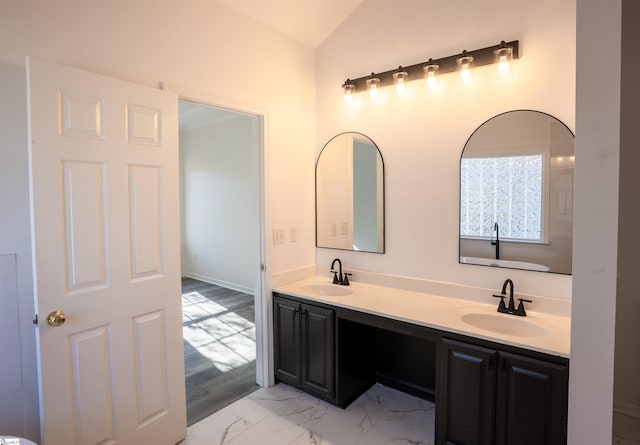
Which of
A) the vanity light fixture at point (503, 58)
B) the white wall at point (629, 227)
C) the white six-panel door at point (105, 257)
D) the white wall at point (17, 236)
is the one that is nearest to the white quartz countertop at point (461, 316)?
the white wall at point (629, 227)

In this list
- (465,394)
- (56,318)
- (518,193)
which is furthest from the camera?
(518,193)

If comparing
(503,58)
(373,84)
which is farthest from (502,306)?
(373,84)

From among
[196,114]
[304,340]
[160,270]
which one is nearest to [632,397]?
[304,340]

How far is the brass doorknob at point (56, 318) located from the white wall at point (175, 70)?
17cm

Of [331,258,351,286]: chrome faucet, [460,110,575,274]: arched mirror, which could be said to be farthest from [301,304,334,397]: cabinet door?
[460,110,575,274]: arched mirror

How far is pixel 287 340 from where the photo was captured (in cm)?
276

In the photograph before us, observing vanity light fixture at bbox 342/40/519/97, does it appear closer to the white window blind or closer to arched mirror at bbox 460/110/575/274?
arched mirror at bbox 460/110/575/274

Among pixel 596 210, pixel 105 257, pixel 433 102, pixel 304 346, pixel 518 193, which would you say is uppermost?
pixel 433 102

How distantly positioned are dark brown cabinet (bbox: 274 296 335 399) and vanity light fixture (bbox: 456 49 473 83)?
1766mm

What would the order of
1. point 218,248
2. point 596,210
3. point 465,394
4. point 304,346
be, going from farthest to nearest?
1. point 218,248
2. point 304,346
3. point 465,394
4. point 596,210

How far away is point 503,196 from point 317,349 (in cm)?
162

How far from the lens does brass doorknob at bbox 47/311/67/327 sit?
5.37ft

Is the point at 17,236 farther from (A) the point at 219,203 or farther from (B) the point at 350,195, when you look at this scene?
(A) the point at 219,203

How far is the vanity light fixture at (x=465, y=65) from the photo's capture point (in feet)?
7.46
